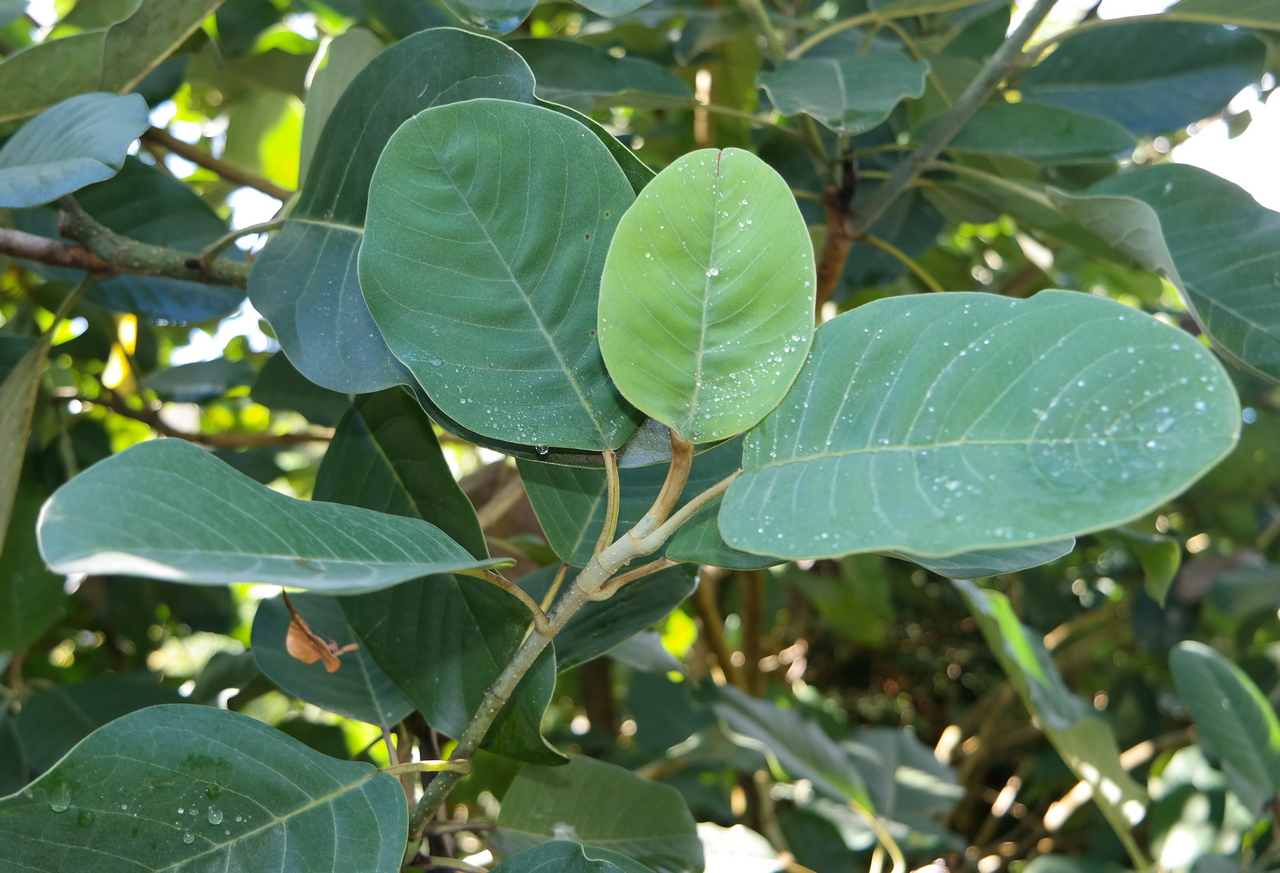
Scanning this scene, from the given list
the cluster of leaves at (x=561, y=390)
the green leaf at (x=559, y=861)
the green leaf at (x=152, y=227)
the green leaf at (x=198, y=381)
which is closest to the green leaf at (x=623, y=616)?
the cluster of leaves at (x=561, y=390)

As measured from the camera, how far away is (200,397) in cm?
112

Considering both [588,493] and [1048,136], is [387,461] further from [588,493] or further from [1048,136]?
[1048,136]

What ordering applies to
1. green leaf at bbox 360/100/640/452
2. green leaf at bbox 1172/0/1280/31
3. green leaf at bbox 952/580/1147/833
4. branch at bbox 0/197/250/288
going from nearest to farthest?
green leaf at bbox 360/100/640/452, branch at bbox 0/197/250/288, green leaf at bbox 1172/0/1280/31, green leaf at bbox 952/580/1147/833

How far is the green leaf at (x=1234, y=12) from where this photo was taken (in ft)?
2.42

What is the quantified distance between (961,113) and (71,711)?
1026 millimetres

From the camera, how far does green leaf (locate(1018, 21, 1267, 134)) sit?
38.1 inches

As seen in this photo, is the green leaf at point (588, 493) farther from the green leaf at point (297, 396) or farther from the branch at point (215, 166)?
the branch at point (215, 166)

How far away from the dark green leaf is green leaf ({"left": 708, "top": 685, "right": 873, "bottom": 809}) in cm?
70

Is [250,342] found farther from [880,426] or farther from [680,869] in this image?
[880,426]

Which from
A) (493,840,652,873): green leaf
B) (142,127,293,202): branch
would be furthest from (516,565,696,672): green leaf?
(142,127,293,202): branch

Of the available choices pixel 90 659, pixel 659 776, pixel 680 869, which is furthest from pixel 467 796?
pixel 90 659

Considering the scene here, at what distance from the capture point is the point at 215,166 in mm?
961

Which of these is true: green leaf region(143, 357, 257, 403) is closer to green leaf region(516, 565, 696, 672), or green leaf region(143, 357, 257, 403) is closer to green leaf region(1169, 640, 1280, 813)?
green leaf region(516, 565, 696, 672)

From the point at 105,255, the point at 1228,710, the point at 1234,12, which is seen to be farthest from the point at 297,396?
the point at 1228,710
